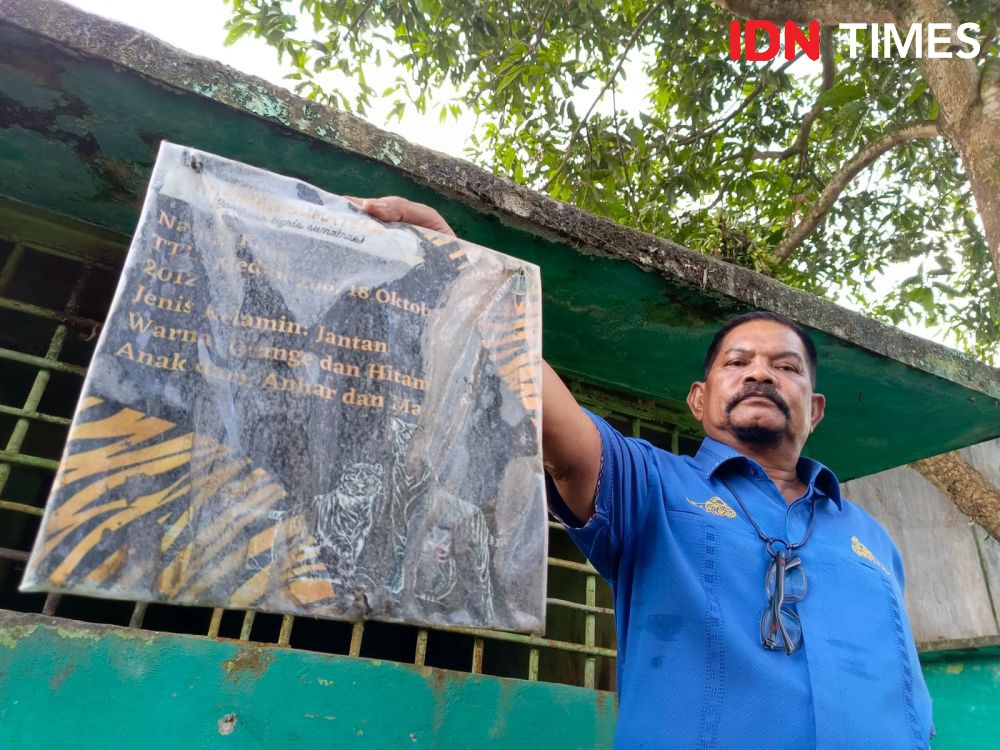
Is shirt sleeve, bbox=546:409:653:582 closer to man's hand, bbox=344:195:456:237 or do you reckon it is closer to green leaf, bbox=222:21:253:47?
man's hand, bbox=344:195:456:237

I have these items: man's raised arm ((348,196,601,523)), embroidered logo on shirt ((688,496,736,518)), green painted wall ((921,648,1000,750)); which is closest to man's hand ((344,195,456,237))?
man's raised arm ((348,196,601,523))

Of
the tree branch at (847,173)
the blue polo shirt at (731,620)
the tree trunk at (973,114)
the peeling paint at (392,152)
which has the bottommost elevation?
the blue polo shirt at (731,620)

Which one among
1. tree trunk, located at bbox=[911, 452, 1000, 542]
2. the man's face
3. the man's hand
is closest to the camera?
the man's hand

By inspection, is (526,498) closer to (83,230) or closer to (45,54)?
(45,54)

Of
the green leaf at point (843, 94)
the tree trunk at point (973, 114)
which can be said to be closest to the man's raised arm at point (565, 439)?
the tree trunk at point (973, 114)

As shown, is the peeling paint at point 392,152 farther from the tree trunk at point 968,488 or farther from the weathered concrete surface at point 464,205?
the tree trunk at point 968,488

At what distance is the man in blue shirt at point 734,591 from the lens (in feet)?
4.73

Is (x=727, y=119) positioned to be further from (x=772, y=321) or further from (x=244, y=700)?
(x=244, y=700)

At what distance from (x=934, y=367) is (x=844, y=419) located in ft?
1.40

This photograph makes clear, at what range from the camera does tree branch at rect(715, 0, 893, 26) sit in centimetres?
385

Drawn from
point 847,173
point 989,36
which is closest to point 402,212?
point 989,36

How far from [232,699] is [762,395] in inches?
61.0

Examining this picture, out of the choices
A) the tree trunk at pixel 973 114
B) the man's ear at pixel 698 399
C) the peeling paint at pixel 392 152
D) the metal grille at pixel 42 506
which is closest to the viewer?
the peeling paint at pixel 392 152

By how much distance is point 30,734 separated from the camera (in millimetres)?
1540
